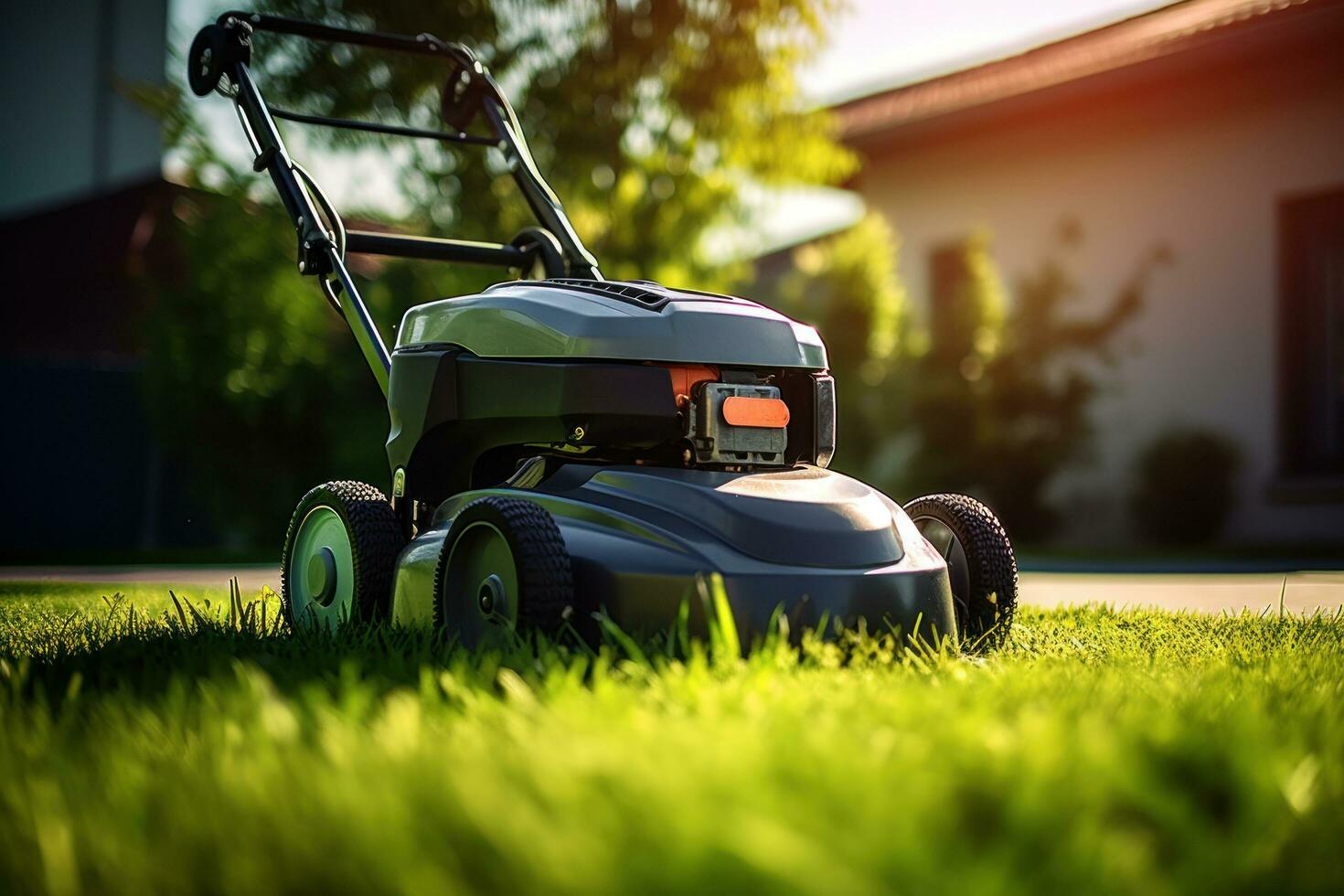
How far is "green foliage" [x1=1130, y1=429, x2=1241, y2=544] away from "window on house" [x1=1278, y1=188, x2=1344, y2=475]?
48 cm

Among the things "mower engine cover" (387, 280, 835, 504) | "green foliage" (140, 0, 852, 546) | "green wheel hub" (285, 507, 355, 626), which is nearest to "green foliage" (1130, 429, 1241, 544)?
"green foliage" (140, 0, 852, 546)

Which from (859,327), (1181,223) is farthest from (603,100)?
(1181,223)

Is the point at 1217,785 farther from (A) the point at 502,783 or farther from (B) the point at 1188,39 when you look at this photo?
(B) the point at 1188,39

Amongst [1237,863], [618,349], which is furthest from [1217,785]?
[618,349]

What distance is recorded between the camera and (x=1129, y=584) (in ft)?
21.5

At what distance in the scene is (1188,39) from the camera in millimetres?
11242

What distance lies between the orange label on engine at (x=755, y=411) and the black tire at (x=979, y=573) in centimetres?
65

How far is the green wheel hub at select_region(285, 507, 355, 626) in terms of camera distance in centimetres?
377

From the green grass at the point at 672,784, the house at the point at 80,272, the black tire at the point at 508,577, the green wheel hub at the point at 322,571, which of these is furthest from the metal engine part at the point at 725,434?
the house at the point at 80,272

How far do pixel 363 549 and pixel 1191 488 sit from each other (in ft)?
29.5

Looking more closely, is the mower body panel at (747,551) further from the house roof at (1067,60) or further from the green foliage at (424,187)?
the house roof at (1067,60)

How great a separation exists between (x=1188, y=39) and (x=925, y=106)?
8.83 ft

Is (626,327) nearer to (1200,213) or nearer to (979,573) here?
(979,573)

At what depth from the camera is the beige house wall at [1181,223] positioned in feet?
36.6
